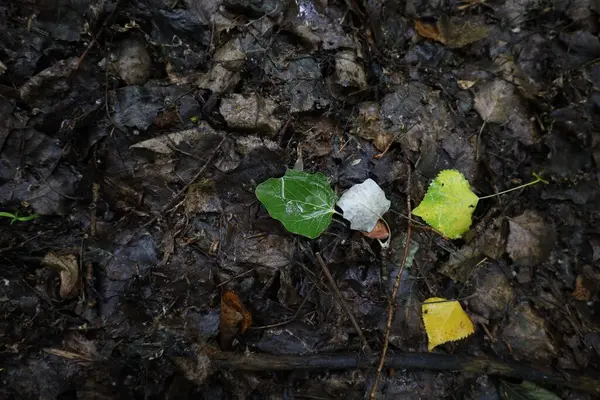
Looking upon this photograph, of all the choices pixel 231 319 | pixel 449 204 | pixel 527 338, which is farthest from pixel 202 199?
pixel 527 338

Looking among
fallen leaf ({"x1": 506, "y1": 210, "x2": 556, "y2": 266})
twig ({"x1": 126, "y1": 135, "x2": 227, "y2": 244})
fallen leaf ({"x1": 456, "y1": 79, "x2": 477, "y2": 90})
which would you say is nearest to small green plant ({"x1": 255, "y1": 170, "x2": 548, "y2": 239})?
fallen leaf ({"x1": 506, "y1": 210, "x2": 556, "y2": 266})

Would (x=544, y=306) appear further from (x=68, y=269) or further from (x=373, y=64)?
(x=68, y=269)

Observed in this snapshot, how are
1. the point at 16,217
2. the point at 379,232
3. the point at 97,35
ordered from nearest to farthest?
1. the point at 16,217
2. the point at 97,35
3. the point at 379,232

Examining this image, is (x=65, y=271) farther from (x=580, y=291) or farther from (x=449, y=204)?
(x=580, y=291)

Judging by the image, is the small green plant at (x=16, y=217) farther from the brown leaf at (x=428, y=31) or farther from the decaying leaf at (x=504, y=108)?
the decaying leaf at (x=504, y=108)

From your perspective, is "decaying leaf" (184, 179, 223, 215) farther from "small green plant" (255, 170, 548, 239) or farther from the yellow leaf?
the yellow leaf

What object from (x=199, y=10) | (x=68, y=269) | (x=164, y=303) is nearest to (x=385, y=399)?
(x=164, y=303)

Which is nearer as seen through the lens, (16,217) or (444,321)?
(16,217)
